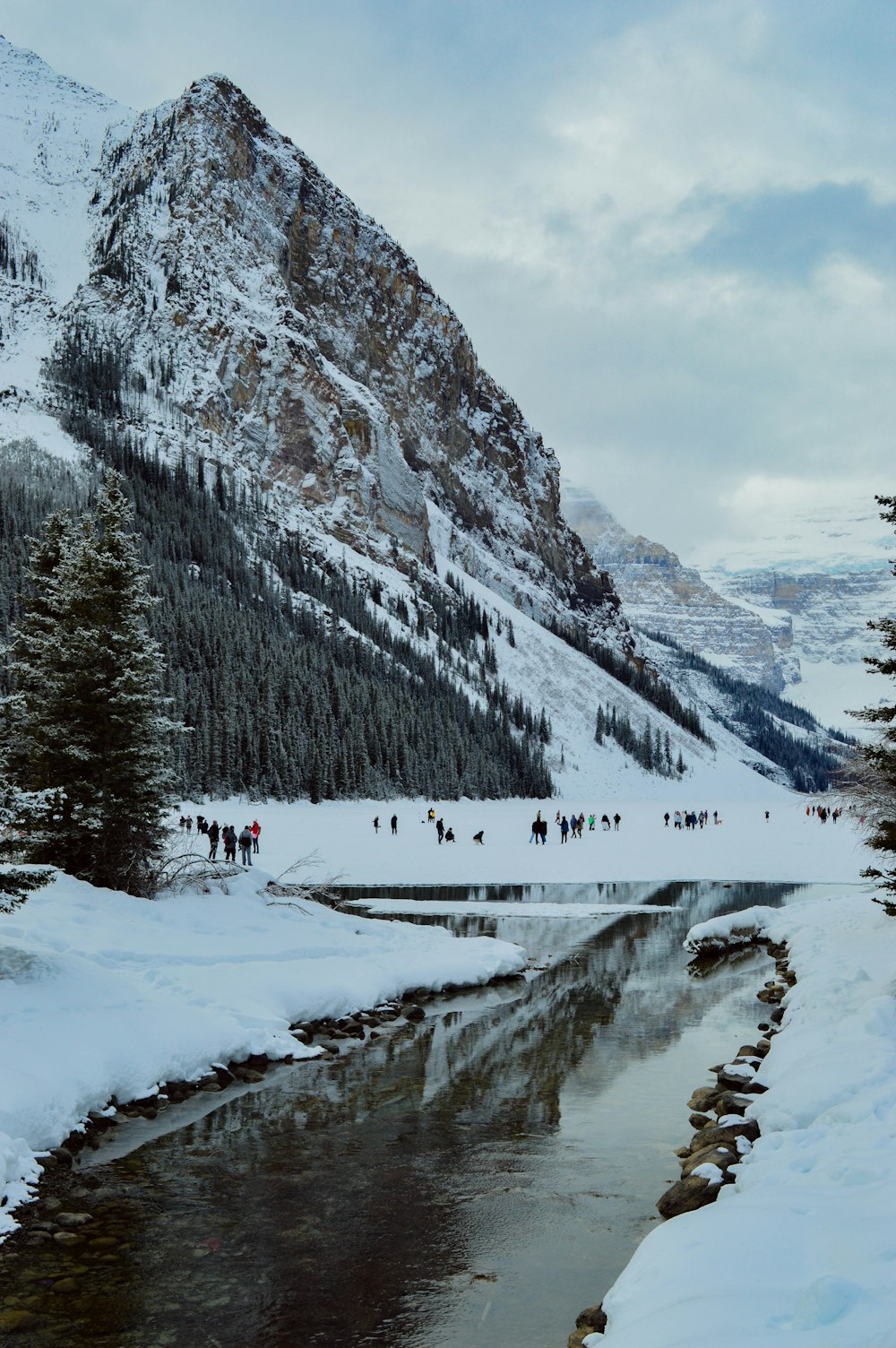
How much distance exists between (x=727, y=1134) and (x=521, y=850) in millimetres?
43177

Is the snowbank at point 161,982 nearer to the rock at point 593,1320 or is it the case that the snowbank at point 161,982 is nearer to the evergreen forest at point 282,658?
the rock at point 593,1320

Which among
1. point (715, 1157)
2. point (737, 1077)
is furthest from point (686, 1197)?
point (737, 1077)

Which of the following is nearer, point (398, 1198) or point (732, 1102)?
point (398, 1198)

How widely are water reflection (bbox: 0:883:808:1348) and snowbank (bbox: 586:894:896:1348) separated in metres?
1.05

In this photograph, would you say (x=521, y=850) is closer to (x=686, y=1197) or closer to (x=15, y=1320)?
(x=686, y=1197)

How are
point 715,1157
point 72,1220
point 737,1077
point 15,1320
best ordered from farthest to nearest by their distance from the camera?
point 737,1077 < point 715,1157 < point 72,1220 < point 15,1320

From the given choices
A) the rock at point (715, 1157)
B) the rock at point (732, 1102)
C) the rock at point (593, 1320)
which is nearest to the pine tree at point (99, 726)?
the rock at point (732, 1102)

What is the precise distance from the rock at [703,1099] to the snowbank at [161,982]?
245 inches

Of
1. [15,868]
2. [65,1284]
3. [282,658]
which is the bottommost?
[65,1284]

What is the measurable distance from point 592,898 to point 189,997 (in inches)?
959

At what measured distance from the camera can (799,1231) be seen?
7.16 metres

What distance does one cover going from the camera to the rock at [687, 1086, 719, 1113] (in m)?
12.4

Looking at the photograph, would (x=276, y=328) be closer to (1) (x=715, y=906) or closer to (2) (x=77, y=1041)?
(1) (x=715, y=906)

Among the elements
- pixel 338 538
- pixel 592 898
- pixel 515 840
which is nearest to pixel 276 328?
pixel 338 538
